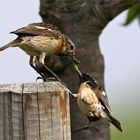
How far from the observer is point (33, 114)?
11.2 feet

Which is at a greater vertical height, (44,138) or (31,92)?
(31,92)

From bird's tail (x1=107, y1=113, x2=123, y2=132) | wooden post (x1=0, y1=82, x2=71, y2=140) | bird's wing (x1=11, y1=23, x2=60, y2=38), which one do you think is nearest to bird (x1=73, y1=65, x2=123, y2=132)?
bird's tail (x1=107, y1=113, x2=123, y2=132)

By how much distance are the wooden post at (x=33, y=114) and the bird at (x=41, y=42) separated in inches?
90.7

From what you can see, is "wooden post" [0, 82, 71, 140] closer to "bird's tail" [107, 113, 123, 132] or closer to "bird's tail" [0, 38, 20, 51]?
"bird's tail" [107, 113, 123, 132]

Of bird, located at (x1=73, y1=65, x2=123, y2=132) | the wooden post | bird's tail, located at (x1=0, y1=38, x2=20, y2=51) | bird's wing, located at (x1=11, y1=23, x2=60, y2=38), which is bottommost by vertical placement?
the wooden post

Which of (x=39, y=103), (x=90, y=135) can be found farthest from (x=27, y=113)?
(x=90, y=135)

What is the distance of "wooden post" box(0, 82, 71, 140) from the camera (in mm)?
3416

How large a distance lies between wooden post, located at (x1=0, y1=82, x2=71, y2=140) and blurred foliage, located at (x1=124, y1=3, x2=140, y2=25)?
2329 millimetres

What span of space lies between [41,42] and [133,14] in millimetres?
963

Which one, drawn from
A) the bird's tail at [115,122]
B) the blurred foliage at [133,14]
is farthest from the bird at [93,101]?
the blurred foliage at [133,14]

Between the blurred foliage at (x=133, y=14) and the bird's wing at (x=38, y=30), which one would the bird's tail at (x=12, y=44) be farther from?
the blurred foliage at (x=133, y=14)

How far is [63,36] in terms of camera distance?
6184 mm

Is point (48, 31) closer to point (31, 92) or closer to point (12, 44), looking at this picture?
point (12, 44)

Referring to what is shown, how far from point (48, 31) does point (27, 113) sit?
2.73 metres
